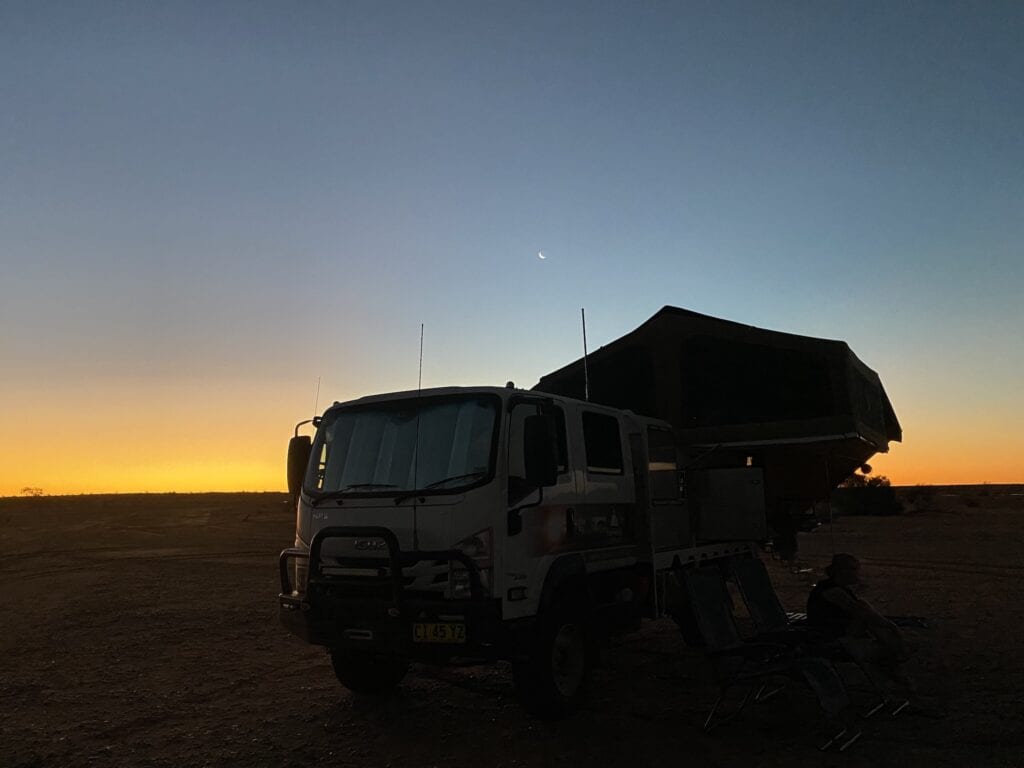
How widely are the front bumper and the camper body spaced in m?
0.01

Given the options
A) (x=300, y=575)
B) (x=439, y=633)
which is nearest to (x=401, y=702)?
(x=300, y=575)

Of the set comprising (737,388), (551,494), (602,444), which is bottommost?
(551,494)

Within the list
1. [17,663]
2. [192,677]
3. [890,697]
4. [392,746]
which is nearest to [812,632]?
[890,697]

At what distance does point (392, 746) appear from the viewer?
579 cm

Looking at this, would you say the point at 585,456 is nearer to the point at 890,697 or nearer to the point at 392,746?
the point at 392,746

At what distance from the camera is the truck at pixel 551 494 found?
18.4ft

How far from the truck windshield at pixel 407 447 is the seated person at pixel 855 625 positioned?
3.49m

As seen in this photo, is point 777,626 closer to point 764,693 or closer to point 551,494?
point 764,693

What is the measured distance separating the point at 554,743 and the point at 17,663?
699 centimetres

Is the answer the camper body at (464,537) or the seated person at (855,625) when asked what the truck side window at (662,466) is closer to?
the camper body at (464,537)

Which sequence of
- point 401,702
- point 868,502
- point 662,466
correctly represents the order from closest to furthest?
point 401,702
point 662,466
point 868,502

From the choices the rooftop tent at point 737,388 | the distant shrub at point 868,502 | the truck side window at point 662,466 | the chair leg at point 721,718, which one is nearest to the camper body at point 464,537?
the truck side window at point 662,466

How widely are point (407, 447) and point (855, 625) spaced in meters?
4.38

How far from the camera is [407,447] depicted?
243 inches
